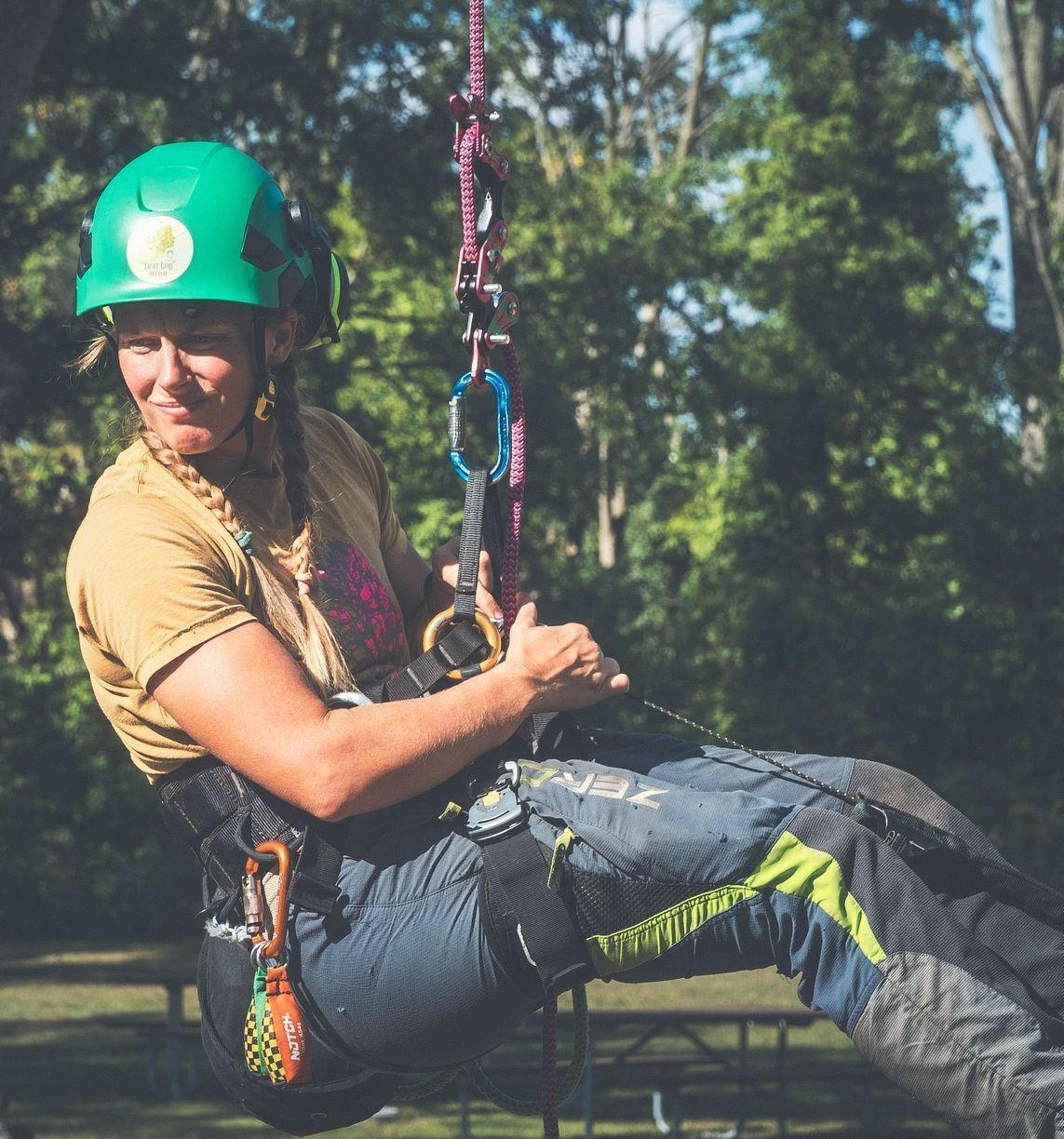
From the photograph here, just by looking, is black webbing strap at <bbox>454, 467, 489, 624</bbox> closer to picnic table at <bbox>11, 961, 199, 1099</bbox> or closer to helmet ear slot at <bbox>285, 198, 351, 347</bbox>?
helmet ear slot at <bbox>285, 198, 351, 347</bbox>

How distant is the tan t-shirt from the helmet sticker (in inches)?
12.5

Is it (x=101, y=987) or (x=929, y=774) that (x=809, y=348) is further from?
(x=101, y=987)

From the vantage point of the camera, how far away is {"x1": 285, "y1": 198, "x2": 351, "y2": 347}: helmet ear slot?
115 inches

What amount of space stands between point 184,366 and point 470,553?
624 millimetres


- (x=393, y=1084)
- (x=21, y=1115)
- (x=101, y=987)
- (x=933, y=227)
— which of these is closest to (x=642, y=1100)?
(x=21, y=1115)

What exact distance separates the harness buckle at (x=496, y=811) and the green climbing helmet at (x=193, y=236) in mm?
984

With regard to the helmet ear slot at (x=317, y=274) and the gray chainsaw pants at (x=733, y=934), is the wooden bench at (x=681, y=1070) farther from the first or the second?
the helmet ear slot at (x=317, y=274)

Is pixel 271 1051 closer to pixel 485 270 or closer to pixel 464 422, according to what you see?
pixel 464 422

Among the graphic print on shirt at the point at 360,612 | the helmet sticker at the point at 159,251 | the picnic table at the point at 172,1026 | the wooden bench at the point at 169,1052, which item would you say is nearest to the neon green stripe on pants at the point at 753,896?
the graphic print on shirt at the point at 360,612

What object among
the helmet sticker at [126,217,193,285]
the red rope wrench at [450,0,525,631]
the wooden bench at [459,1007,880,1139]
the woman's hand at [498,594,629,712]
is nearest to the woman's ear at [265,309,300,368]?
the helmet sticker at [126,217,193,285]

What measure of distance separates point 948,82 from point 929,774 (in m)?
10.2

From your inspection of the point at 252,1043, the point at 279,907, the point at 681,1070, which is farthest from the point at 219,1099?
the point at 279,907

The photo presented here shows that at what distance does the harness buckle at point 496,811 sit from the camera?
2.48m

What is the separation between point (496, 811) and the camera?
250cm
